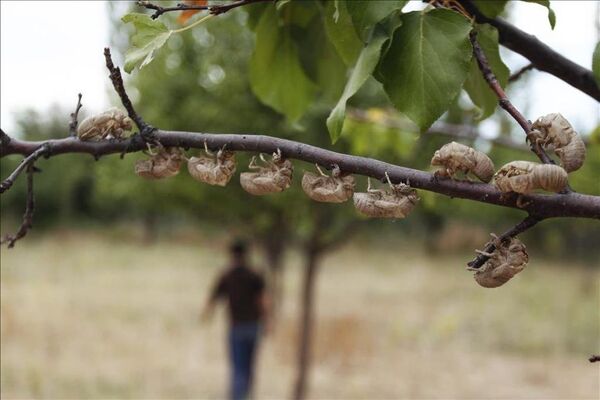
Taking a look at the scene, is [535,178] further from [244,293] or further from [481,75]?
[244,293]

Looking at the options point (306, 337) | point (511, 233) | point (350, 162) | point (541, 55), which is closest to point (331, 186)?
point (350, 162)

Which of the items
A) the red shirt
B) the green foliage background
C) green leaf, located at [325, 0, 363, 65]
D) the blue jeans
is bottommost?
the blue jeans

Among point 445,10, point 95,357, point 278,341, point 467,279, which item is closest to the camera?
point 445,10

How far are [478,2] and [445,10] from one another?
0.74 ft

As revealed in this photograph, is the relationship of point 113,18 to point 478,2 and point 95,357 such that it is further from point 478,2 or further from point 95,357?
point 478,2

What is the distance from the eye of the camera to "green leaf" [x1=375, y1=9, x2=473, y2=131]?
2.43 feet

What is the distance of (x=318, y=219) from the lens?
6.49 m

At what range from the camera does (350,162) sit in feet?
2.15

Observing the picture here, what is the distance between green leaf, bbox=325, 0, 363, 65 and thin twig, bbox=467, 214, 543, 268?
1.11 feet

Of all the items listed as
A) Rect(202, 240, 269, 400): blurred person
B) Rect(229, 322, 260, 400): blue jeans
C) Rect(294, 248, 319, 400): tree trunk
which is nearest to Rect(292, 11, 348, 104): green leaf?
Rect(202, 240, 269, 400): blurred person

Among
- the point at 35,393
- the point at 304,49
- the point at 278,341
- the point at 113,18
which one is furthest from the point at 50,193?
the point at 304,49

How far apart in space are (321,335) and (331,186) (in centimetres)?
929

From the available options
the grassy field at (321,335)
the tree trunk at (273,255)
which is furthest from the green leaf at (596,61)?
the tree trunk at (273,255)

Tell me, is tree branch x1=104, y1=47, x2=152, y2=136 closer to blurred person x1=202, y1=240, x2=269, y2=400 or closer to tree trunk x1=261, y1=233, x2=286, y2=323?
blurred person x1=202, y1=240, x2=269, y2=400
